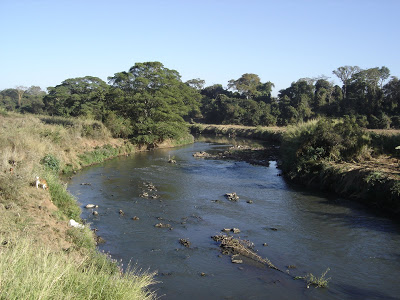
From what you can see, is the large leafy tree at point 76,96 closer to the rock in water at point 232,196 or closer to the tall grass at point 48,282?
the rock in water at point 232,196

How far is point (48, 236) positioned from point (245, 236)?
25.0 ft

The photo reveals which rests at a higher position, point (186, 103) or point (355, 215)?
point (186, 103)

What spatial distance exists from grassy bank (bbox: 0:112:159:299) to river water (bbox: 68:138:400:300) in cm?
151

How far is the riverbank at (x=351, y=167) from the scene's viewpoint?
18547mm

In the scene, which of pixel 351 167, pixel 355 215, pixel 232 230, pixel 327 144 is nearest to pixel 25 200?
pixel 232 230

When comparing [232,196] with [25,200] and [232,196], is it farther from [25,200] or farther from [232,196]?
[25,200]

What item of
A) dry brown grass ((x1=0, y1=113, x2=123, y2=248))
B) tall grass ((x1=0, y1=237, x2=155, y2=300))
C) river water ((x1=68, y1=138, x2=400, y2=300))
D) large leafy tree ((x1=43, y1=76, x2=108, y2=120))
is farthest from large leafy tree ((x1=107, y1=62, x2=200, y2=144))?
tall grass ((x1=0, y1=237, x2=155, y2=300))

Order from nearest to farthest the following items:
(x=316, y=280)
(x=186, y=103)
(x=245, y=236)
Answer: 1. (x=316, y=280)
2. (x=245, y=236)
3. (x=186, y=103)

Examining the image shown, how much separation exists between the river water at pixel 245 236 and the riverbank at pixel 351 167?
43.7 inches

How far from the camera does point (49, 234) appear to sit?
35.3 ft

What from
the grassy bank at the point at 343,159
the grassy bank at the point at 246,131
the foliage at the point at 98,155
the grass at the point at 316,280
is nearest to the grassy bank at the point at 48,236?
the foliage at the point at 98,155

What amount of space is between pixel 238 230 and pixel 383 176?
9.30 meters

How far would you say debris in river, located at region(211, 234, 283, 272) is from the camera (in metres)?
12.4

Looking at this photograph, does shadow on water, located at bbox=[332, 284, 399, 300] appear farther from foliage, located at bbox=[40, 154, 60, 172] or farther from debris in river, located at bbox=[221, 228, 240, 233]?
foliage, located at bbox=[40, 154, 60, 172]
